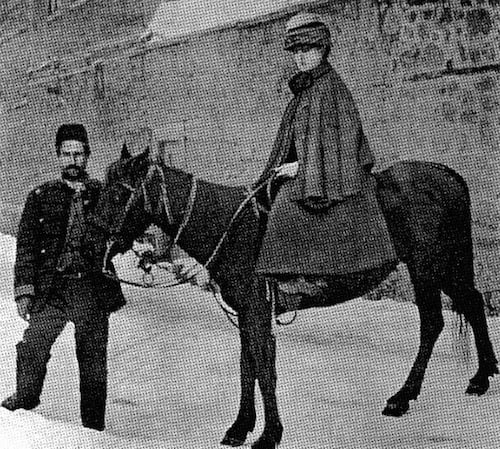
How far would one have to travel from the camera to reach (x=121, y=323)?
279 centimetres

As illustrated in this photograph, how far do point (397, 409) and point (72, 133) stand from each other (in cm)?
180

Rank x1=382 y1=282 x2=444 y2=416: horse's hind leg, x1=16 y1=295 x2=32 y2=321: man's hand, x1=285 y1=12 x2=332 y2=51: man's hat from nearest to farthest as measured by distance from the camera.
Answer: x1=382 y1=282 x2=444 y2=416: horse's hind leg
x1=285 y1=12 x2=332 y2=51: man's hat
x1=16 y1=295 x2=32 y2=321: man's hand

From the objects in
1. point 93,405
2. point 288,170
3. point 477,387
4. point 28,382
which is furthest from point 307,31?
point 28,382

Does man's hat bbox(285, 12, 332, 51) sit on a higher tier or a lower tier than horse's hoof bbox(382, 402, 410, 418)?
higher

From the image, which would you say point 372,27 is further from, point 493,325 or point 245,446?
point 245,446

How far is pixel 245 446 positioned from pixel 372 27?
1779 mm

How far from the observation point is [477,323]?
2.66 m

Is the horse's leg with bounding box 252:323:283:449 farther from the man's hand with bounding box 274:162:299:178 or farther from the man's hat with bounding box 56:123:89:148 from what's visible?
the man's hat with bounding box 56:123:89:148

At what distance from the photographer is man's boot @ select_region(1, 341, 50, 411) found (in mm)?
2777

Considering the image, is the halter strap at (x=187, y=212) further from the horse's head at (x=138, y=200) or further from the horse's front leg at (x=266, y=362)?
the horse's front leg at (x=266, y=362)

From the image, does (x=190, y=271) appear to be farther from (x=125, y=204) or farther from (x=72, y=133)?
(x=72, y=133)

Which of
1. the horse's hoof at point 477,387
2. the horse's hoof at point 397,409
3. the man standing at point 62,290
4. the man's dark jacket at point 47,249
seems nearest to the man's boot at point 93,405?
the man standing at point 62,290

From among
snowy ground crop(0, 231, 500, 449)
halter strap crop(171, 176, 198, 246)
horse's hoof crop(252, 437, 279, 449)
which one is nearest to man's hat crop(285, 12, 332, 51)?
halter strap crop(171, 176, 198, 246)

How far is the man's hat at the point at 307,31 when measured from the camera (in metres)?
2.66
